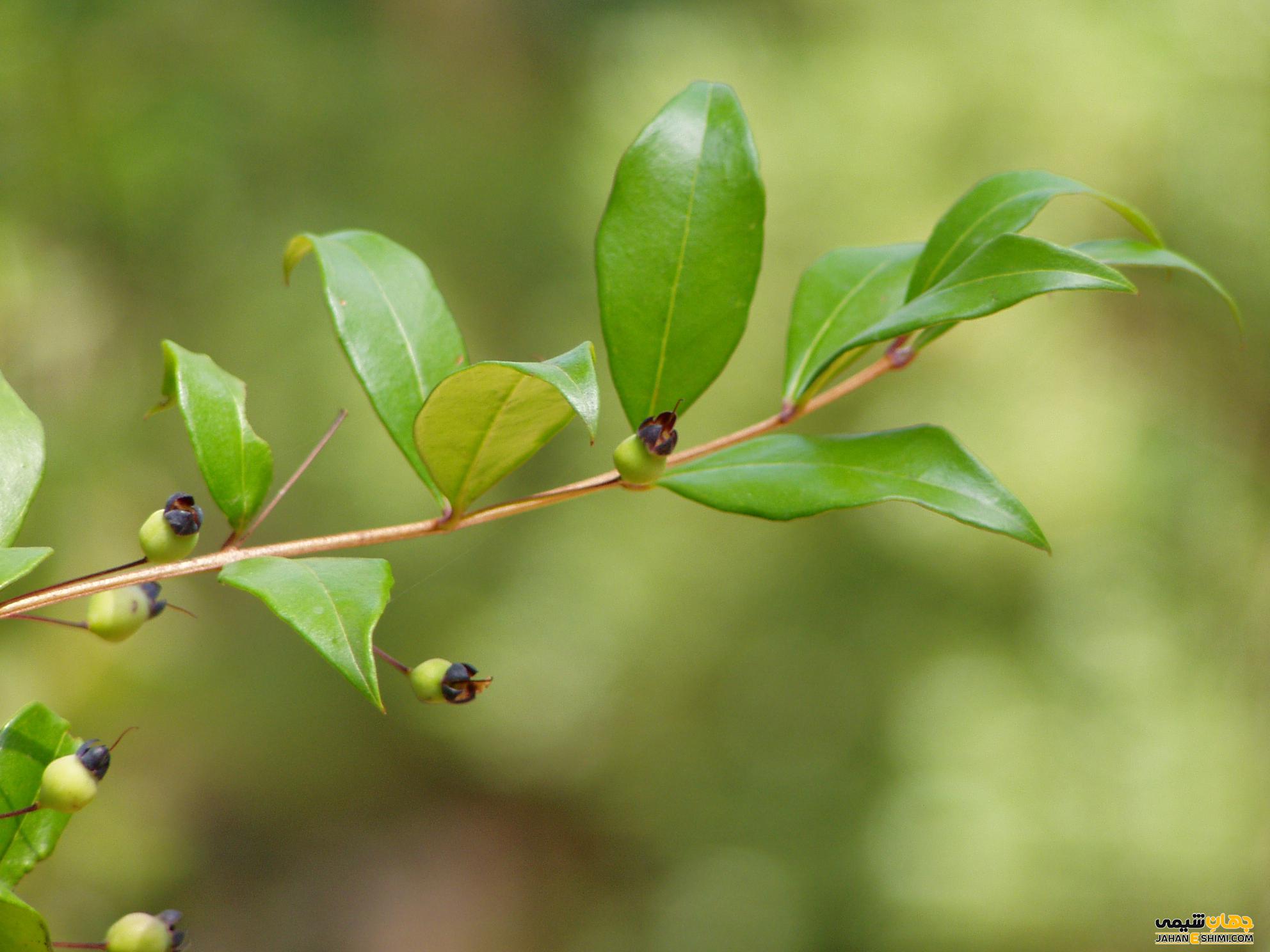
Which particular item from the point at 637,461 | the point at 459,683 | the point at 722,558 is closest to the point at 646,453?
the point at 637,461

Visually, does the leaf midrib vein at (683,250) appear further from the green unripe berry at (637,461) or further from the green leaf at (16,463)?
the green leaf at (16,463)

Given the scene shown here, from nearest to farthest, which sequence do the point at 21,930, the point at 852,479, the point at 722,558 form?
the point at 21,930 → the point at 852,479 → the point at 722,558

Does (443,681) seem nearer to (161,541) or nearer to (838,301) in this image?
(161,541)

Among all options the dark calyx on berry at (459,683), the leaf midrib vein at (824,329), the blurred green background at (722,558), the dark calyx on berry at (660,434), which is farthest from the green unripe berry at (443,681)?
the blurred green background at (722,558)

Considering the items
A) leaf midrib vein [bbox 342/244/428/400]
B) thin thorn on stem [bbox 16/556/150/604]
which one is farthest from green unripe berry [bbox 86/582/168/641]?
leaf midrib vein [bbox 342/244/428/400]

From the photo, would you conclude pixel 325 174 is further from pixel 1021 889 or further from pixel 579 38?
pixel 1021 889
